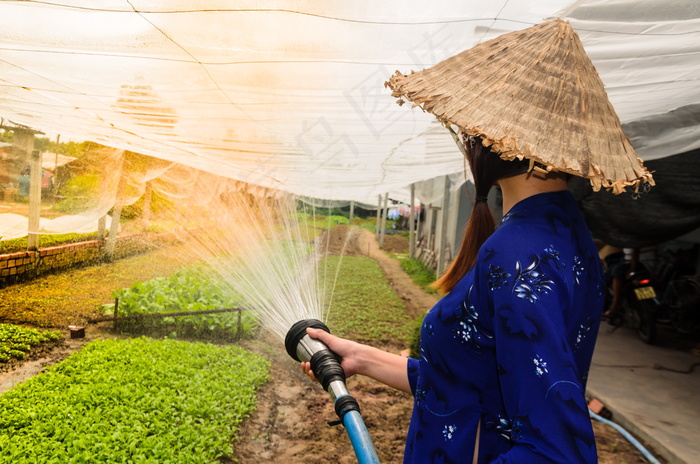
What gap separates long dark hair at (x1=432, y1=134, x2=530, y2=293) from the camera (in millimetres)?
1222

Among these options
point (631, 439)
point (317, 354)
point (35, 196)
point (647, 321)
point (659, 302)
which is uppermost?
point (35, 196)

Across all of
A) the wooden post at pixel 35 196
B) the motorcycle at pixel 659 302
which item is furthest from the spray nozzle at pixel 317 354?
the motorcycle at pixel 659 302

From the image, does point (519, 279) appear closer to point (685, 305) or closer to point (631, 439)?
point (631, 439)

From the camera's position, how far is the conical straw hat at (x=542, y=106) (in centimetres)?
104

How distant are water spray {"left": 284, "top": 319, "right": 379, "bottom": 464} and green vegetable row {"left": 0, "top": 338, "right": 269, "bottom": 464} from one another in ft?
7.49

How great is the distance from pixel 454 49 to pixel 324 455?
3.55 m

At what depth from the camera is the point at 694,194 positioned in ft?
16.5

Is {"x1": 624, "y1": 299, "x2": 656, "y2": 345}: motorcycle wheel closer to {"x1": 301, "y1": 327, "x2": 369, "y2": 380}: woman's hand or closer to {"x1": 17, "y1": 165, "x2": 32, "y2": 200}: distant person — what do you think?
{"x1": 301, "y1": 327, "x2": 369, "y2": 380}: woman's hand

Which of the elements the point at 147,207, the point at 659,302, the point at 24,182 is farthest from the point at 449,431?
the point at 147,207

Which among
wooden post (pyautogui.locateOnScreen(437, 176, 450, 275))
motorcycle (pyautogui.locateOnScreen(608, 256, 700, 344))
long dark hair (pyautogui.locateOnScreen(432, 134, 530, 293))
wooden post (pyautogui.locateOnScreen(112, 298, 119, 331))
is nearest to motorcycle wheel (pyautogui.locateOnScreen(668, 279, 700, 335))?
motorcycle (pyautogui.locateOnScreen(608, 256, 700, 344))

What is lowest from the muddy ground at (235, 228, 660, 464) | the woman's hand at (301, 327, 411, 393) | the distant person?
the muddy ground at (235, 228, 660, 464)

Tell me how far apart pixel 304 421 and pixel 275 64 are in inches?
142

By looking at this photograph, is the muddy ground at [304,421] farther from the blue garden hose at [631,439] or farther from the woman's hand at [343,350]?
the woman's hand at [343,350]

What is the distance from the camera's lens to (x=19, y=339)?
5.32 meters
